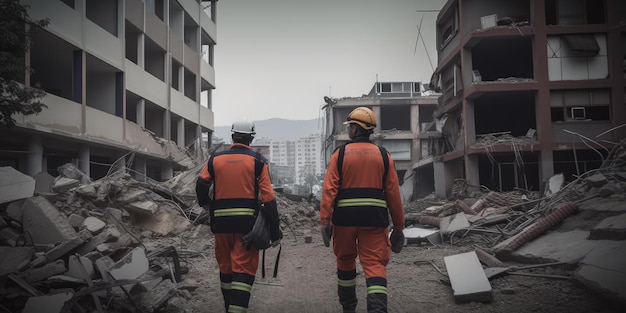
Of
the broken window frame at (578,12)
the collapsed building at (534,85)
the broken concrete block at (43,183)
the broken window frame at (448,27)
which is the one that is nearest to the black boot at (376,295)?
the broken concrete block at (43,183)

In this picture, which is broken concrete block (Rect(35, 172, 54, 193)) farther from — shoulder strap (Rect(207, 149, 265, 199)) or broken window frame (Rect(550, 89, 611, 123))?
broken window frame (Rect(550, 89, 611, 123))

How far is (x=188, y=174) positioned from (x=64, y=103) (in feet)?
Answer: 14.4

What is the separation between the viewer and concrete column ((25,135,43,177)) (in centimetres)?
1231

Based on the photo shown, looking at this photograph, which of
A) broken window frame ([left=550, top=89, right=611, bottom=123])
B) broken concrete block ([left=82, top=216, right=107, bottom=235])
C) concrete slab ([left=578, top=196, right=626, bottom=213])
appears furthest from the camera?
broken window frame ([left=550, top=89, right=611, bottom=123])

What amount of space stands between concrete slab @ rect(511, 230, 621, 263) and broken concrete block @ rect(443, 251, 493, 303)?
1259mm

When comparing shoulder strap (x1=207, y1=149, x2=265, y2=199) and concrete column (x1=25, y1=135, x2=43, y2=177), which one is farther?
concrete column (x1=25, y1=135, x2=43, y2=177)

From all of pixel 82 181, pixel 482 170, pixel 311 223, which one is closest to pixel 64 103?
pixel 82 181

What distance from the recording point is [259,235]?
389 centimetres

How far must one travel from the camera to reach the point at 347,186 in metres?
4.09

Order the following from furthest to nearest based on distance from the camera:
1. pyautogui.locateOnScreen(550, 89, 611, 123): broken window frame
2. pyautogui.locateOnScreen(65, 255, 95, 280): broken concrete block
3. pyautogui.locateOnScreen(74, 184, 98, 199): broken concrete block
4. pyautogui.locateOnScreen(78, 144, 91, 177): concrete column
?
1. pyautogui.locateOnScreen(550, 89, 611, 123): broken window frame
2. pyautogui.locateOnScreen(78, 144, 91, 177): concrete column
3. pyautogui.locateOnScreen(74, 184, 98, 199): broken concrete block
4. pyautogui.locateOnScreen(65, 255, 95, 280): broken concrete block

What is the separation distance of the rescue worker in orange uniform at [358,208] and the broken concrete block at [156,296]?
5.99 feet

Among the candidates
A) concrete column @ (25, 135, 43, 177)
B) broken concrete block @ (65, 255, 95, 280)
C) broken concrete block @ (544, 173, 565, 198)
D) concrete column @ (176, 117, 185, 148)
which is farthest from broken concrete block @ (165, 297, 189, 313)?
concrete column @ (176, 117, 185, 148)

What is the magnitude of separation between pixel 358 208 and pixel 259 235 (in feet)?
3.16

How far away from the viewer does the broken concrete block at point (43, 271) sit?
4246 millimetres
